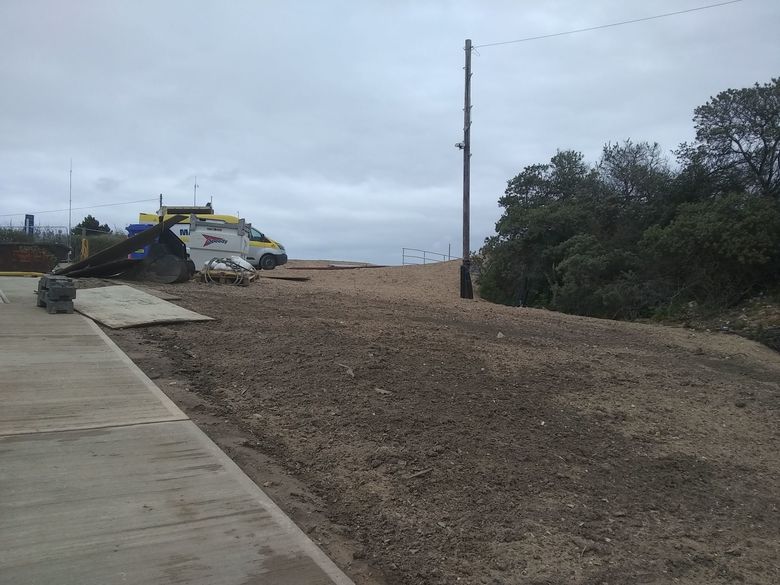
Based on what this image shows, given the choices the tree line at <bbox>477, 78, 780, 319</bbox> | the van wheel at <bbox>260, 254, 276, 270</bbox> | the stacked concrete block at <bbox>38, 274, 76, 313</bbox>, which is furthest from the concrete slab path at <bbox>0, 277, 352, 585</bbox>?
the van wheel at <bbox>260, 254, 276, 270</bbox>

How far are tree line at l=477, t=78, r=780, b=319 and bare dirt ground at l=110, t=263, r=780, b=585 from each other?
9025mm

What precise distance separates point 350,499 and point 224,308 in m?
7.95

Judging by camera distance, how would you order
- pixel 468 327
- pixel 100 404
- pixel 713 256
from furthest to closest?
pixel 713 256 → pixel 468 327 → pixel 100 404

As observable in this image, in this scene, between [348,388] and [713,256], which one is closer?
[348,388]

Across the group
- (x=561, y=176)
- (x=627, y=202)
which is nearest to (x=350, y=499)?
(x=627, y=202)

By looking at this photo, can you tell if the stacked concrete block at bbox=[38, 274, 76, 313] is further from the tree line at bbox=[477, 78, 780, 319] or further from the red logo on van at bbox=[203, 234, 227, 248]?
the tree line at bbox=[477, 78, 780, 319]

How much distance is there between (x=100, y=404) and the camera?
5.52m

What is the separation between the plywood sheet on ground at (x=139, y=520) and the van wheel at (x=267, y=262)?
2298 cm

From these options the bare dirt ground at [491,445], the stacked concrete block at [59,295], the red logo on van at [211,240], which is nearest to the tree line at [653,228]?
the bare dirt ground at [491,445]

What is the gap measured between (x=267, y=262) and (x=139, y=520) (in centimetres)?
2447

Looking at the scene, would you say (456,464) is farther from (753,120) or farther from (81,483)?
(753,120)

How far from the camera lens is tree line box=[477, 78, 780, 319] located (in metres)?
17.7

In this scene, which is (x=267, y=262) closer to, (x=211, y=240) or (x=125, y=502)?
(x=211, y=240)

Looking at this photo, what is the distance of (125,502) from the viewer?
3.67 meters
